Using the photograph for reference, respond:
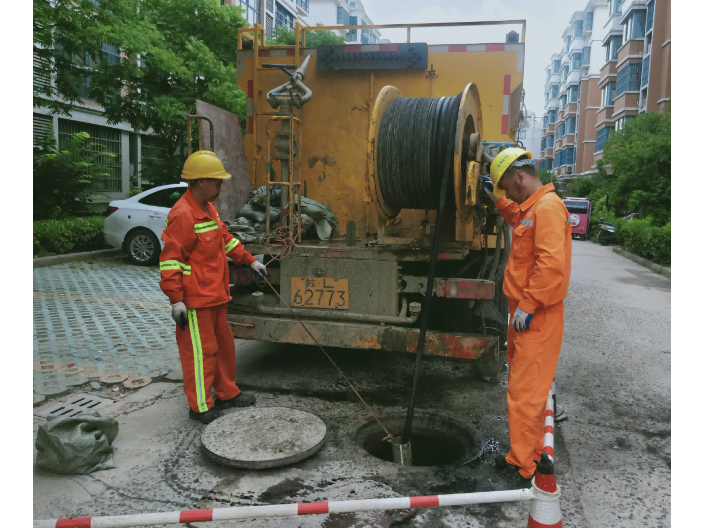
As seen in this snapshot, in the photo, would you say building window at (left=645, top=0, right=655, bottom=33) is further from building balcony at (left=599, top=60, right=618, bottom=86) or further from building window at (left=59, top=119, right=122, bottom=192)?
building window at (left=59, top=119, right=122, bottom=192)

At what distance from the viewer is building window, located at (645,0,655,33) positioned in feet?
106

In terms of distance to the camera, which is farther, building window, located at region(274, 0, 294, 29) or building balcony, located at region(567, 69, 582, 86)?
building balcony, located at region(567, 69, 582, 86)

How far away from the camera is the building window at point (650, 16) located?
106ft

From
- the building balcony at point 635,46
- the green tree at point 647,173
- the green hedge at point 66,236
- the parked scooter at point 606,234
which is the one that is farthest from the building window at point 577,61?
the green hedge at point 66,236

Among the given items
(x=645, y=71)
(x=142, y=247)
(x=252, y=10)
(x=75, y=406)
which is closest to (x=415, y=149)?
(x=75, y=406)

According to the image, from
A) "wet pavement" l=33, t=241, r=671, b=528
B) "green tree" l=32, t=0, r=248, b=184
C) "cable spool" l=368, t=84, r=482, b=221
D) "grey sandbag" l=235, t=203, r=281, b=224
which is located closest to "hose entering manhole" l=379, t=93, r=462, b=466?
"cable spool" l=368, t=84, r=482, b=221

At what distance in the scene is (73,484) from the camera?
3.04 m

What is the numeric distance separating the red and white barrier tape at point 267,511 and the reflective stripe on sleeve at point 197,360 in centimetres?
178

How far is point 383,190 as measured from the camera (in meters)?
3.97

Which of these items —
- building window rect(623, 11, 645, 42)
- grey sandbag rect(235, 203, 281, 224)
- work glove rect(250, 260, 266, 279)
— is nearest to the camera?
work glove rect(250, 260, 266, 279)

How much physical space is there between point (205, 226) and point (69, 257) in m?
8.74

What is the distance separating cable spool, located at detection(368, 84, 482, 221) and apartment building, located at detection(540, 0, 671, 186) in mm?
28111

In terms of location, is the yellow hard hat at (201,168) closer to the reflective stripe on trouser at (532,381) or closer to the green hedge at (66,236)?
the reflective stripe on trouser at (532,381)
